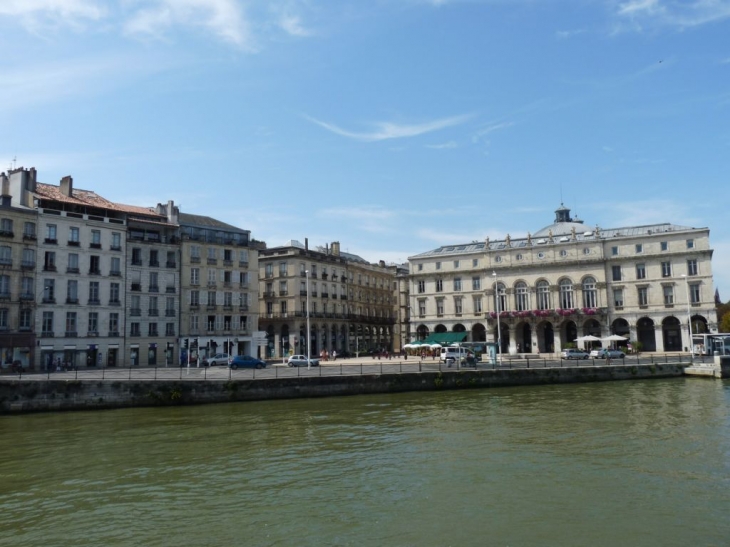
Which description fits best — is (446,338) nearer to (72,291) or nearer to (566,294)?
(566,294)

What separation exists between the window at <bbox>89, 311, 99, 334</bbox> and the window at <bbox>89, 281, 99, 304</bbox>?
3.95 ft

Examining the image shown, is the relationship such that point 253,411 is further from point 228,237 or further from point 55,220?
point 228,237

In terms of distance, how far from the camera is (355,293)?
330ft

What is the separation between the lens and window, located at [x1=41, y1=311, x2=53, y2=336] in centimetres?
5995

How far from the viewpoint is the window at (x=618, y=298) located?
8225 cm

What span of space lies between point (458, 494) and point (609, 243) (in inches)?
2879

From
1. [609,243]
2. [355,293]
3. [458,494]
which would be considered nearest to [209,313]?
[355,293]

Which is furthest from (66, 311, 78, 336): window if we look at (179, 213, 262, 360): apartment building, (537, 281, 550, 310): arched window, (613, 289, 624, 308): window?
(613, 289, 624, 308): window

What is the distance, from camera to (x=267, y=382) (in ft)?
137

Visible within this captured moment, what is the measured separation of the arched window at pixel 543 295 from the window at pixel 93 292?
→ 181ft

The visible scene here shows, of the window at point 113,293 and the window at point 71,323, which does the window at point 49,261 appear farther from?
the window at point 113,293

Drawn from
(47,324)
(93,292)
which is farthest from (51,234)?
(47,324)

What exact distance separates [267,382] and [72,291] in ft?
A: 102

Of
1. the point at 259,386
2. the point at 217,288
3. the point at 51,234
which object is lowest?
the point at 259,386
